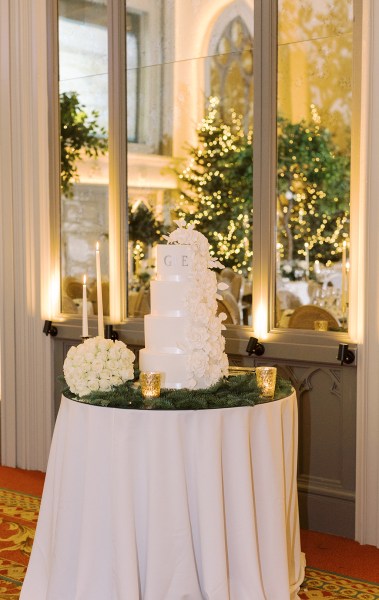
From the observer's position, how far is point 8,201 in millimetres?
6055

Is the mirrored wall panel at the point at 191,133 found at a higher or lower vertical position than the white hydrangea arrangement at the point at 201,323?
higher

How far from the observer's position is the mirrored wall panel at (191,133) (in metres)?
6.33

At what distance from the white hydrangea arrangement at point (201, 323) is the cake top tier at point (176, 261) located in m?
0.02

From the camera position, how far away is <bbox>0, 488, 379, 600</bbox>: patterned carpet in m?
3.75

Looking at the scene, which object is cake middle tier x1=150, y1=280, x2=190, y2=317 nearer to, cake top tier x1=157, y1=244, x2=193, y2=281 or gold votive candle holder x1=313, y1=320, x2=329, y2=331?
cake top tier x1=157, y1=244, x2=193, y2=281

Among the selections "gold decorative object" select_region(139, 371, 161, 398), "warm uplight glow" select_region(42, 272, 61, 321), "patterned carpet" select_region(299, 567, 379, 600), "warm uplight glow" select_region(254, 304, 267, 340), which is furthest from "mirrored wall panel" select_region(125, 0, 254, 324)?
"gold decorative object" select_region(139, 371, 161, 398)

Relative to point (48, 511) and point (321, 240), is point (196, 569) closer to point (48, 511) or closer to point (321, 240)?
point (48, 511)

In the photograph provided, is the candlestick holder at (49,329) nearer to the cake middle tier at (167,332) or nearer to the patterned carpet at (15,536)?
the patterned carpet at (15,536)

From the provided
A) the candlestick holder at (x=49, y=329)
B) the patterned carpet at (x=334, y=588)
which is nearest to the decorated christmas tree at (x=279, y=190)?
the candlestick holder at (x=49, y=329)

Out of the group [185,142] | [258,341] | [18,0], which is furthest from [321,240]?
[18,0]

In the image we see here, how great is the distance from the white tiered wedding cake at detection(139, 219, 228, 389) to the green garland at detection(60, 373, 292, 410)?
0.08 m

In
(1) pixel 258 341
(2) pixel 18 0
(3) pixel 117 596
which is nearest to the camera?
(3) pixel 117 596

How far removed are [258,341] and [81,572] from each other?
210 cm

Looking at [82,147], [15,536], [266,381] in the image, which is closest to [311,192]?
[82,147]
